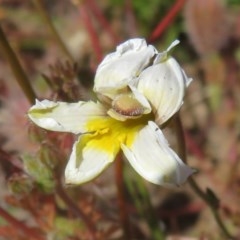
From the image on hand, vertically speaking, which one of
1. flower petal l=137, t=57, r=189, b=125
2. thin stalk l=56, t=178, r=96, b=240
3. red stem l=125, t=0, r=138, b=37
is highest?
red stem l=125, t=0, r=138, b=37

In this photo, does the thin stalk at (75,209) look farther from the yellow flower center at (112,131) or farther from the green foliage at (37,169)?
the yellow flower center at (112,131)

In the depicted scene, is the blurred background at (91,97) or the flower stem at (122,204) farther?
the flower stem at (122,204)

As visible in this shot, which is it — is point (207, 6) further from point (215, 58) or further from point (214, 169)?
point (214, 169)

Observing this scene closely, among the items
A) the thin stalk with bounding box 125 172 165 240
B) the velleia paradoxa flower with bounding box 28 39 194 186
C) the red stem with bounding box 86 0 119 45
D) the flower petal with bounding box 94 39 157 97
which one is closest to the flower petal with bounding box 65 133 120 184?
the velleia paradoxa flower with bounding box 28 39 194 186

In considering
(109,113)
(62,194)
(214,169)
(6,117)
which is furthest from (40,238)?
(214,169)

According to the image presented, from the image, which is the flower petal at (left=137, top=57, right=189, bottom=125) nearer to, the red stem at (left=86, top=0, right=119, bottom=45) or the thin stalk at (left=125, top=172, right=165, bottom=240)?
the thin stalk at (left=125, top=172, right=165, bottom=240)

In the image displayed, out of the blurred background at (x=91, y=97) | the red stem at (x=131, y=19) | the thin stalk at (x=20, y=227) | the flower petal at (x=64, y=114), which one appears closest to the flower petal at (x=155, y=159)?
the flower petal at (x=64, y=114)

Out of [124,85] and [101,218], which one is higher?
[124,85]
